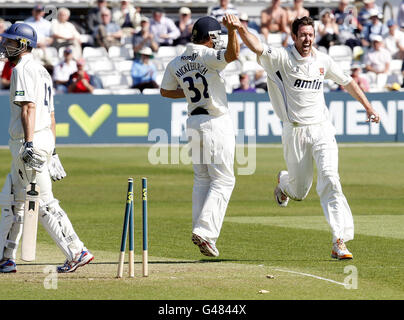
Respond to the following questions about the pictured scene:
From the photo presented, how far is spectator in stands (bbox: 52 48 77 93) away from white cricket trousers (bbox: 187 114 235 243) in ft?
49.3

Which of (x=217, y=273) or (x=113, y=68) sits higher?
(x=113, y=68)

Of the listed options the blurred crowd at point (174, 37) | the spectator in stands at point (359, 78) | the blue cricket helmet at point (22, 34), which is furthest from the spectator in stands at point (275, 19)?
the blue cricket helmet at point (22, 34)

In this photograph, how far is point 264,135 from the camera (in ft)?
78.1

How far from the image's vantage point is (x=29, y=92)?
333 inches

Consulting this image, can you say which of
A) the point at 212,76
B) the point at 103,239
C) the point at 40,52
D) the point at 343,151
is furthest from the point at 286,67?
the point at 40,52

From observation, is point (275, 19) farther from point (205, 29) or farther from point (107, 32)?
point (205, 29)

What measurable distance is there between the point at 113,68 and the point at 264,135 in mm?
4637

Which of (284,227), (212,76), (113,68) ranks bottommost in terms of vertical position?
(284,227)

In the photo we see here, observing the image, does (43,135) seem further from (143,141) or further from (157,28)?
(157,28)

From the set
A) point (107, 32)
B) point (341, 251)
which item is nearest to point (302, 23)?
point (341, 251)

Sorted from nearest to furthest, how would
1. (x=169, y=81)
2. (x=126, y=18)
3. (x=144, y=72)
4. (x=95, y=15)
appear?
(x=169, y=81) → (x=144, y=72) → (x=95, y=15) → (x=126, y=18)

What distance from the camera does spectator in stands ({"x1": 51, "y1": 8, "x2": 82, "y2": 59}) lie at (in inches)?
1008

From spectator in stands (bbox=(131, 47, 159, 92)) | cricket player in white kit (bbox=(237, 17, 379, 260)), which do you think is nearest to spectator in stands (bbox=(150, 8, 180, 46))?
spectator in stands (bbox=(131, 47, 159, 92))

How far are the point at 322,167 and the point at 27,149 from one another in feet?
9.76
